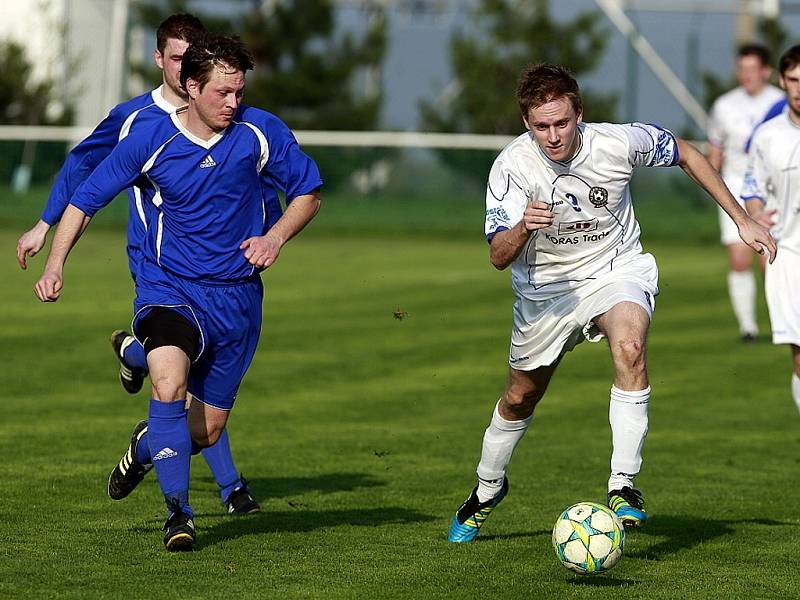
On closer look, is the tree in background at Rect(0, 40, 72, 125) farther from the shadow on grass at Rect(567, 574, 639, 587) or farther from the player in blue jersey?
the shadow on grass at Rect(567, 574, 639, 587)

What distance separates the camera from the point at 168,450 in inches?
262

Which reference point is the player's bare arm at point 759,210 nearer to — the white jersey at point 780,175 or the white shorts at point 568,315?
the white jersey at point 780,175

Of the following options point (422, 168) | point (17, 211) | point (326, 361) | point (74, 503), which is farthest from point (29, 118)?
point (74, 503)

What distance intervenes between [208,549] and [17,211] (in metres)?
24.1

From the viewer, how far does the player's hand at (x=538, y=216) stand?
616 centimetres

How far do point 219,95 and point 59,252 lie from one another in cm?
99

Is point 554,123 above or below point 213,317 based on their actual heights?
above

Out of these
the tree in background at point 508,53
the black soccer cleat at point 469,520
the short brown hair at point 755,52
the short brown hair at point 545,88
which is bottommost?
the tree in background at point 508,53

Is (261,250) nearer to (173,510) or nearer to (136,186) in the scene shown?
(136,186)

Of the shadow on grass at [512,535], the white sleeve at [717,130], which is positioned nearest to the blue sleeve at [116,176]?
the shadow on grass at [512,535]

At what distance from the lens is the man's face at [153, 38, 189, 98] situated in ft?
24.7

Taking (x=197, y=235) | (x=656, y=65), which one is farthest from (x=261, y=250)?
(x=656, y=65)

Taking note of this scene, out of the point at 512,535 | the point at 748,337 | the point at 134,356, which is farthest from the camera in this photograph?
the point at 748,337

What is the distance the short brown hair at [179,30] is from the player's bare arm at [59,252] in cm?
136
